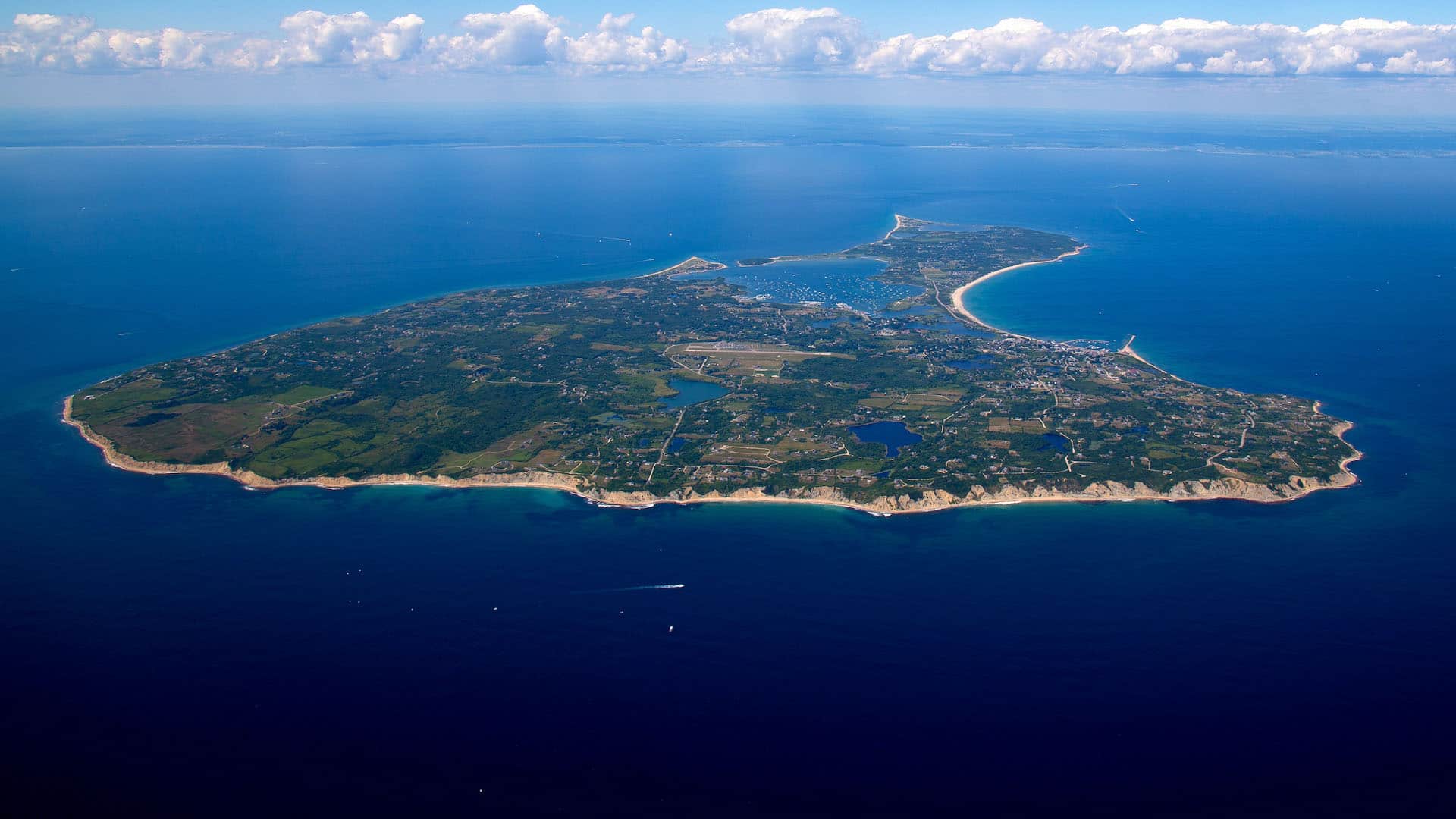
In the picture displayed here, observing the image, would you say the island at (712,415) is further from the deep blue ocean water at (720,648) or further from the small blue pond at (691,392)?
the deep blue ocean water at (720,648)

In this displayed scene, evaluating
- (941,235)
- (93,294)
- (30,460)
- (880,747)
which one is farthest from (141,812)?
(941,235)

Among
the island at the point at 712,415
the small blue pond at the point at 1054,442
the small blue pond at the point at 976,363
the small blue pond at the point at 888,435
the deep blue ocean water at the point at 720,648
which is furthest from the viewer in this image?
the small blue pond at the point at 976,363

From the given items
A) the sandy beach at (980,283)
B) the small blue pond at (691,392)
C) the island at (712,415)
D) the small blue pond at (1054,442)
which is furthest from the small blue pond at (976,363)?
the small blue pond at (691,392)

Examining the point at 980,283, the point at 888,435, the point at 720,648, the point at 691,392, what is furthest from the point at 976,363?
the point at 720,648

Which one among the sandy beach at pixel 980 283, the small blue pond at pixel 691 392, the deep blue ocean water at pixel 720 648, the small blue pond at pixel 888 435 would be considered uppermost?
the sandy beach at pixel 980 283

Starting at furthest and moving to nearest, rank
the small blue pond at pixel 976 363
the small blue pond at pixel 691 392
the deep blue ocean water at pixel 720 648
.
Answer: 1. the small blue pond at pixel 976 363
2. the small blue pond at pixel 691 392
3. the deep blue ocean water at pixel 720 648

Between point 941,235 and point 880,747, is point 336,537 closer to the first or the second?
point 880,747
